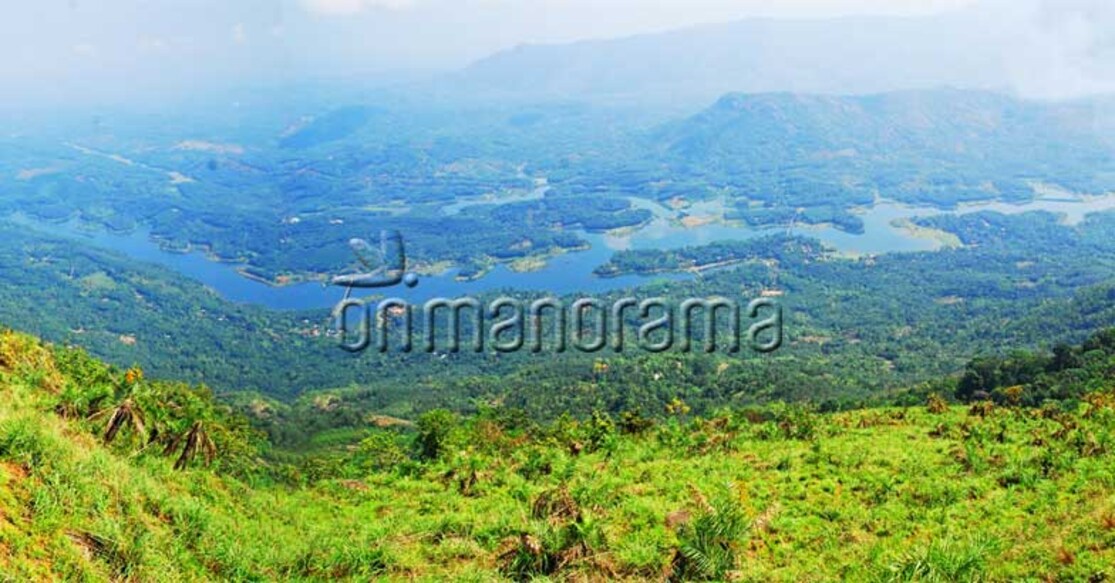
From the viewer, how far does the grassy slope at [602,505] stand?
7016 millimetres

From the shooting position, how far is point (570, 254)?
10388 cm

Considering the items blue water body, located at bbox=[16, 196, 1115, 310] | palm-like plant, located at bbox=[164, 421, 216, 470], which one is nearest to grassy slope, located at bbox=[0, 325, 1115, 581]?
palm-like plant, located at bbox=[164, 421, 216, 470]

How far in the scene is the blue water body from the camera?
8662 cm

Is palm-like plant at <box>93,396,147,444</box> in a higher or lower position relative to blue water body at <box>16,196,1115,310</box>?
higher

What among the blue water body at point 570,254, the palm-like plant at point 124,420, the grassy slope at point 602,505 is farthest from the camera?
the blue water body at point 570,254

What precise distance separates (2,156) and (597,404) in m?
216

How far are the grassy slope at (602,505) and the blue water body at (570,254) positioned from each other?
227 feet

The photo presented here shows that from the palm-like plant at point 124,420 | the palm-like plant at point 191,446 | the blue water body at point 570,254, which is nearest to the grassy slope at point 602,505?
the palm-like plant at point 124,420

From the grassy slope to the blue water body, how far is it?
2726 inches

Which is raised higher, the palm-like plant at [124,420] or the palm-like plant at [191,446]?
the palm-like plant at [124,420]

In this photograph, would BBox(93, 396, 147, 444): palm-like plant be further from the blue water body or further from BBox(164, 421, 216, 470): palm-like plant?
the blue water body

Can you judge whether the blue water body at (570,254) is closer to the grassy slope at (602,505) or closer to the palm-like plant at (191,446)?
the grassy slope at (602,505)

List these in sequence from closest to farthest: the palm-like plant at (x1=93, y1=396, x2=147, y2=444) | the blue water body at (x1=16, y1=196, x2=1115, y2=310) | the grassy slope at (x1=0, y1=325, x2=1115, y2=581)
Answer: the grassy slope at (x1=0, y1=325, x2=1115, y2=581), the palm-like plant at (x1=93, y1=396, x2=147, y2=444), the blue water body at (x1=16, y1=196, x2=1115, y2=310)

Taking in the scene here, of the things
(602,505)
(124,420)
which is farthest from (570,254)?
(602,505)
